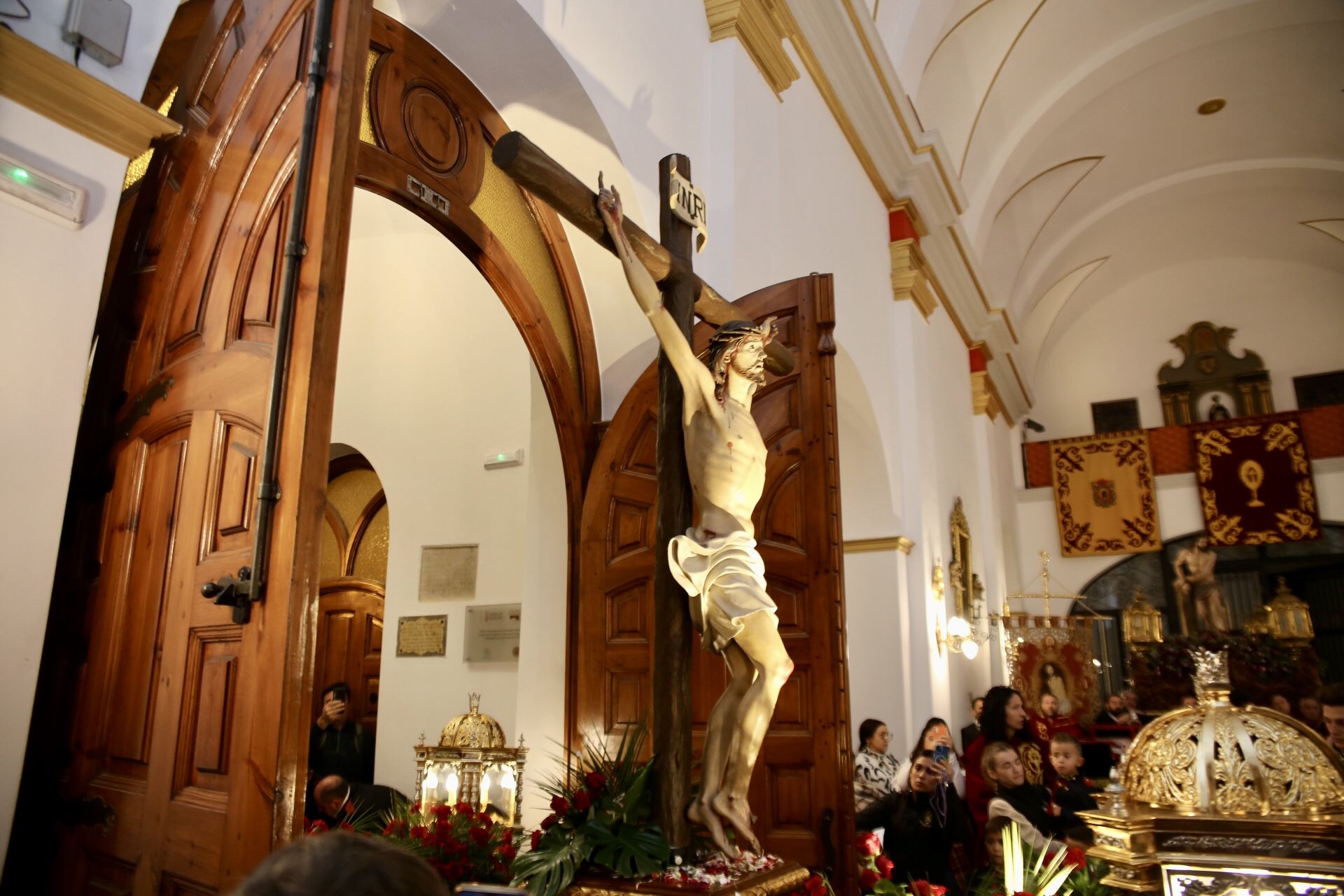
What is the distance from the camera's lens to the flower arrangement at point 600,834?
271cm

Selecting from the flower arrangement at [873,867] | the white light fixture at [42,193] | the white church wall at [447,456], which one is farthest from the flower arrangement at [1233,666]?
the white light fixture at [42,193]

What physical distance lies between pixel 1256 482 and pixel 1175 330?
3718mm

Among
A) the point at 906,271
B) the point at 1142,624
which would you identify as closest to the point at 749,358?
the point at 906,271

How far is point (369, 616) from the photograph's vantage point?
348 inches

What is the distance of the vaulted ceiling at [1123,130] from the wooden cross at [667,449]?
6768 mm

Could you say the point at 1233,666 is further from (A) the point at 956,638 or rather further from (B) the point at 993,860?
(B) the point at 993,860

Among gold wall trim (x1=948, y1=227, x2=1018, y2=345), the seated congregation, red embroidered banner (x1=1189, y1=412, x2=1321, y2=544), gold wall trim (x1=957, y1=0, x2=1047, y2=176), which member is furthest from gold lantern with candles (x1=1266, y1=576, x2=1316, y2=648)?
the seated congregation

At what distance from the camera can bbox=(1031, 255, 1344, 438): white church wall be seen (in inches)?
691

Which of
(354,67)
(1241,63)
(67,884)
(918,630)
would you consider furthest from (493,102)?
(1241,63)

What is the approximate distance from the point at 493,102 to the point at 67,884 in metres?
4.15

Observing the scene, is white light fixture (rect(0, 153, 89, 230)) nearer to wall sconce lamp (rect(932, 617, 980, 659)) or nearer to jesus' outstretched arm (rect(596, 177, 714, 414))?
jesus' outstretched arm (rect(596, 177, 714, 414))

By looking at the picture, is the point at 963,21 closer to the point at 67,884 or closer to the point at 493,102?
the point at 493,102

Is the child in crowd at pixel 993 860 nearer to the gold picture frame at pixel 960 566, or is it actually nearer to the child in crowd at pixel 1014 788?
the child in crowd at pixel 1014 788

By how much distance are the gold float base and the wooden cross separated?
0.69ft
